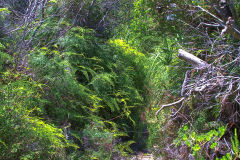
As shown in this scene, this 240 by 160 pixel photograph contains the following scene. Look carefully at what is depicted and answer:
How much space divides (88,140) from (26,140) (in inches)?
57.7

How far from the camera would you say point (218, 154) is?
3541mm

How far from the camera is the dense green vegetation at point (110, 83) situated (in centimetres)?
312

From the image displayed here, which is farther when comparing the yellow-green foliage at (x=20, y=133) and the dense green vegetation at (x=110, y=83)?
the dense green vegetation at (x=110, y=83)

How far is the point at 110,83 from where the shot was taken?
5.25m

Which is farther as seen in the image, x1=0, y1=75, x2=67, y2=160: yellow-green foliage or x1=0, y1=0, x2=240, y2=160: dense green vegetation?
x1=0, y1=0, x2=240, y2=160: dense green vegetation

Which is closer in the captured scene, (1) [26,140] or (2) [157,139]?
(1) [26,140]

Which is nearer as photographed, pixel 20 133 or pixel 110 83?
pixel 20 133

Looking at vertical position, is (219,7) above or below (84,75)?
above

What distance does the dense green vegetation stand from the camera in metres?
3.12

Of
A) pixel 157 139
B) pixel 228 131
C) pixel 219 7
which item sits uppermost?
pixel 219 7

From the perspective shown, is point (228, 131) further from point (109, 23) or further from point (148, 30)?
point (109, 23)

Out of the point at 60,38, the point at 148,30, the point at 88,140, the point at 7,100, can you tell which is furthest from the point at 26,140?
the point at 148,30

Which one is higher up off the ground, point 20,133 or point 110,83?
point 20,133

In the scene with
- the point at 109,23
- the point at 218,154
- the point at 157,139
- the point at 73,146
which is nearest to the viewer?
the point at 218,154
